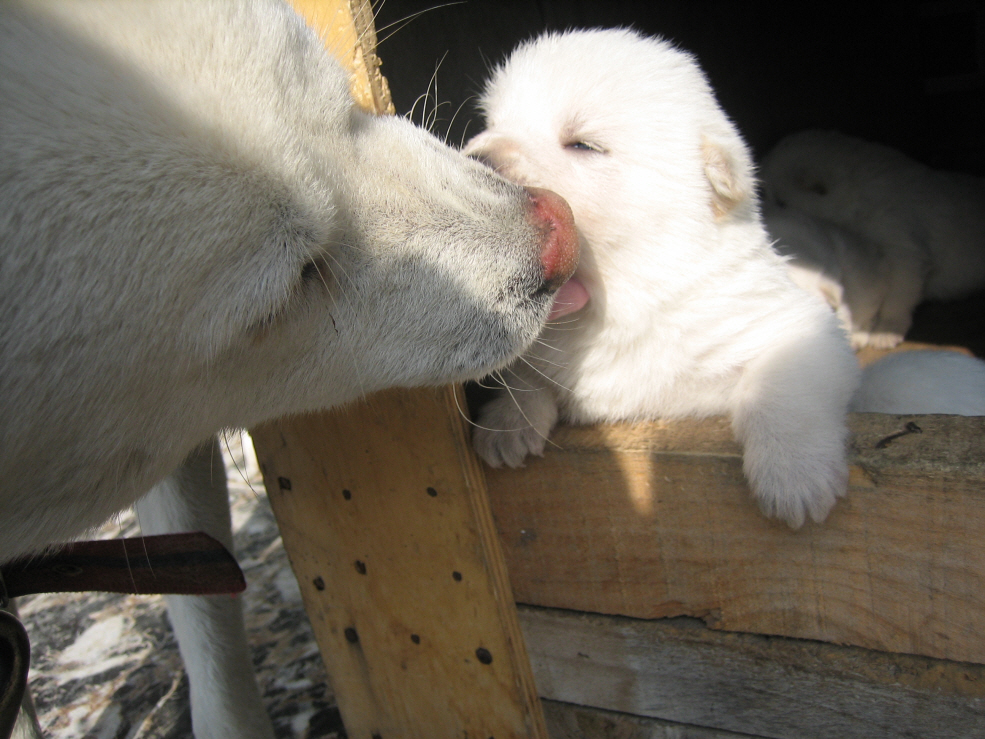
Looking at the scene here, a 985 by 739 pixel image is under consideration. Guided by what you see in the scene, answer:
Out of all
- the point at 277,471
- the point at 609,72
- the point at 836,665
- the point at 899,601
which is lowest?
the point at 836,665

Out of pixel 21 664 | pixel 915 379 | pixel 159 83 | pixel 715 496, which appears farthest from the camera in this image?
pixel 915 379

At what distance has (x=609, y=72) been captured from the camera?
1.79m

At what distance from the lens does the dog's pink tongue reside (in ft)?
5.58

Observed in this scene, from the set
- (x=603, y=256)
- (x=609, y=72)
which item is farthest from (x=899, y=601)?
(x=609, y=72)

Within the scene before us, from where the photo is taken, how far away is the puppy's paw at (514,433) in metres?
1.67

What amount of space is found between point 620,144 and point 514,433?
77cm

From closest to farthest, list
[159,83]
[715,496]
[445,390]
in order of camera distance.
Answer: [159,83] → [715,496] → [445,390]

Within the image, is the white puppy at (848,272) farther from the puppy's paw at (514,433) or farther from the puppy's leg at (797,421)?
the puppy's paw at (514,433)

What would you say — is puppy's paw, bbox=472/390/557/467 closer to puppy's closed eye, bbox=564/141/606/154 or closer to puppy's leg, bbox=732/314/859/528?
puppy's leg, bbox=732/314/859/528

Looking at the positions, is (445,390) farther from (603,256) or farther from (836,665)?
(836,665)

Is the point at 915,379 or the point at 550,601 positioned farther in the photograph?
the point at 915,379

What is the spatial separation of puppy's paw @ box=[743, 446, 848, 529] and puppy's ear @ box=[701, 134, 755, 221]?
686 mm

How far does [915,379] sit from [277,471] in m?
1.72

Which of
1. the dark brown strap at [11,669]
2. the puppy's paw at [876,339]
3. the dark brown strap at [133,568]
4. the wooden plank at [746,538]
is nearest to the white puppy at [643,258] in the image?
the wooden plank at [746,538]
